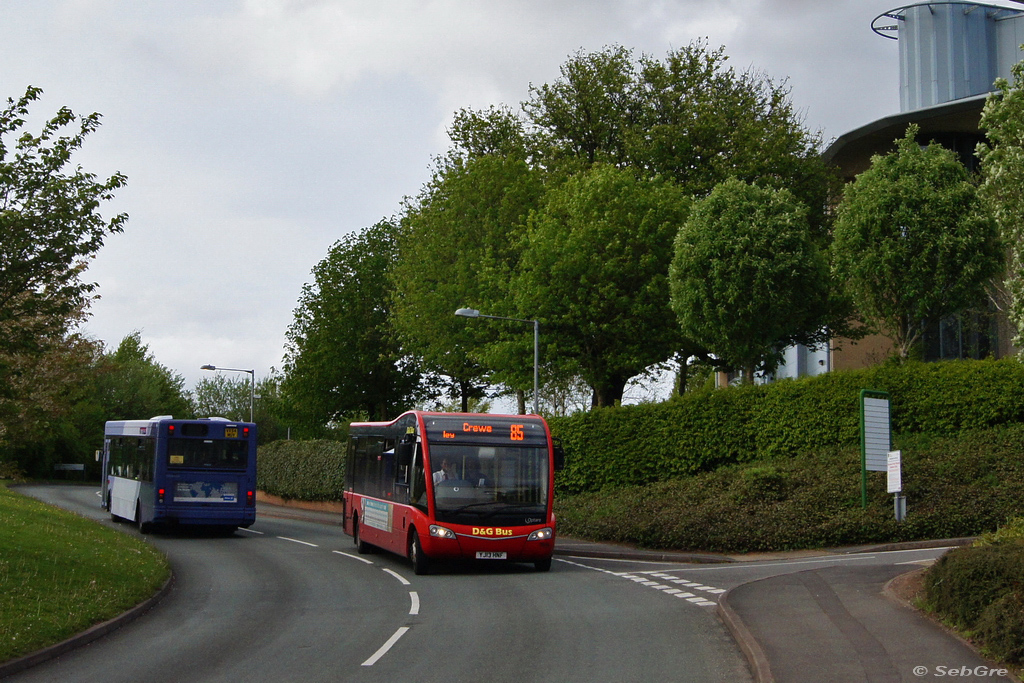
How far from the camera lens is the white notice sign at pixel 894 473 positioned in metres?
22.3

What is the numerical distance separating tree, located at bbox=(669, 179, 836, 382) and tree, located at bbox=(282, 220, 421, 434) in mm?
25934

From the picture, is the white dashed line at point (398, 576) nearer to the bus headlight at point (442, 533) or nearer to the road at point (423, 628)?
the road at point (423, 628)

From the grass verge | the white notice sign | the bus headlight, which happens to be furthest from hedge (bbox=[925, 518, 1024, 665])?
the white notice sign

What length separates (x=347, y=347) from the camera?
2203 inches

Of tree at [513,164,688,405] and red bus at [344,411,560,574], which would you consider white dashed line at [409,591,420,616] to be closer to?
red bus at [344,411,560,574]

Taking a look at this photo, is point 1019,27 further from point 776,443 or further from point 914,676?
point 914,676

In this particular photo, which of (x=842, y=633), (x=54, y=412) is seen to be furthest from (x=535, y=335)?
(x=54, y=412)

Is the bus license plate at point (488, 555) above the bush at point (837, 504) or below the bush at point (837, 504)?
below

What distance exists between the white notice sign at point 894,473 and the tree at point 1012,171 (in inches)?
144

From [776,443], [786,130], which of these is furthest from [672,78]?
[776,443]

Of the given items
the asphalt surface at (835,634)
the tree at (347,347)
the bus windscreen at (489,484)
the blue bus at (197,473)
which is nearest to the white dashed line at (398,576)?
the bus windscreen at (489,484)

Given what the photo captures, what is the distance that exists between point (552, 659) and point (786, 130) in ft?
112

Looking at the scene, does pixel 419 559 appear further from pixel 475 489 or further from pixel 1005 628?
pixel 1005 628

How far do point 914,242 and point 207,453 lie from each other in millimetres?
19589
